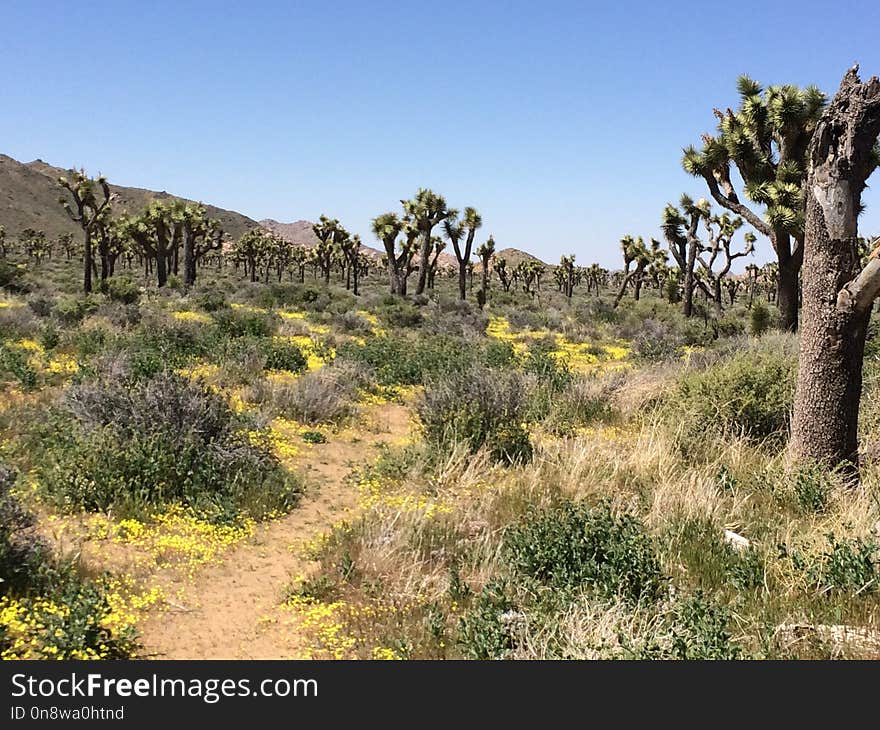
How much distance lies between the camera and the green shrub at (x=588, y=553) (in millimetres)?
4723

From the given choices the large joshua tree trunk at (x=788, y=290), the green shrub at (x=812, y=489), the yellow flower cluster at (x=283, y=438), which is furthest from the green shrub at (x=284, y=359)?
the large joshua tree trunk at (x=788, y=290)

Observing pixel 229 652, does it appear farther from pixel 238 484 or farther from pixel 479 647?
pixel 238 484

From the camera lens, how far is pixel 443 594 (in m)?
4.84

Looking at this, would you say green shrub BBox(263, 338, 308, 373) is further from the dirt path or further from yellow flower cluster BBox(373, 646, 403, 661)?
yellow flower cluster BBox(373, 646, 403, 661)

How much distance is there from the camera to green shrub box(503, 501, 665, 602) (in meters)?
4.72

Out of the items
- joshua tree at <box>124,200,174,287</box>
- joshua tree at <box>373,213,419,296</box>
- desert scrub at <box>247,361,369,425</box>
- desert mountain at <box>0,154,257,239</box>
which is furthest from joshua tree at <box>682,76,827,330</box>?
desert mountain at <box>0,154,257,239</box>

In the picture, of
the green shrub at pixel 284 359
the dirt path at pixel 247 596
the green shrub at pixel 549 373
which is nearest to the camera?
the dirt path at pixel 247 596

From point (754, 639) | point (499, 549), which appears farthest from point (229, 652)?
point (754, 639)

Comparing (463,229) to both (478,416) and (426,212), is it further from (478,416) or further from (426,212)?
(478,416)

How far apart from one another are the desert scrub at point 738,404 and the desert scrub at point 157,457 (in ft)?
18.4

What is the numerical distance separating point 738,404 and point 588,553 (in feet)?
16.6

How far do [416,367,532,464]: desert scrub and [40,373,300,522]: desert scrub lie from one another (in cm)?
224

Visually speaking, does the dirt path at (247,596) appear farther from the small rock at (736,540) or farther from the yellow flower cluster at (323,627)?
the small rock at (736,540)

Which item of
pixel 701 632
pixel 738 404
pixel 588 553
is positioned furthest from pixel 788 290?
pixel 701 632
